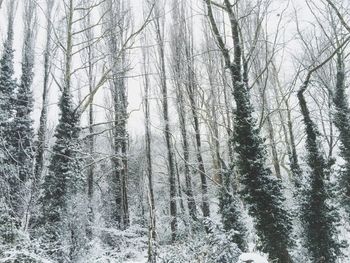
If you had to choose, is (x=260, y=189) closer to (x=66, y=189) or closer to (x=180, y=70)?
(x=66, y=189)

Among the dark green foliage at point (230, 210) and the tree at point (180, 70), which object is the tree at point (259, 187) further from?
the tree at point (180, 70)

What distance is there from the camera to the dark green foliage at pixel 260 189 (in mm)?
7871

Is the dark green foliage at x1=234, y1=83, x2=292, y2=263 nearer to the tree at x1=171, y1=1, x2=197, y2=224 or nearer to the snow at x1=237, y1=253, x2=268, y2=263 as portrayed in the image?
the snow at x1=237, y1=253, x2=268, y2=263

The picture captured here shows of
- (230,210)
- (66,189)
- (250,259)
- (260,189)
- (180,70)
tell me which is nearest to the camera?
(250,259)

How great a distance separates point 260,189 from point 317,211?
2.03 m

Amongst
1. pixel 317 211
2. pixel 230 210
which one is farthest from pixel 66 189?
pixel 317 211

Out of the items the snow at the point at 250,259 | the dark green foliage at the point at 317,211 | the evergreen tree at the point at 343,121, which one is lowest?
the snow at the point at 250,259

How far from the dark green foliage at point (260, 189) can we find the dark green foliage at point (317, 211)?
127 centimetres

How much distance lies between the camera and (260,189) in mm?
8055

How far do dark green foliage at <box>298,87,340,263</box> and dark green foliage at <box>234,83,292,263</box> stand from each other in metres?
1.27

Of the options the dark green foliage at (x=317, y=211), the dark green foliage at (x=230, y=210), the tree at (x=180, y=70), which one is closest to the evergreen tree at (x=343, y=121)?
the dark green foliage at (x=317, y=211)

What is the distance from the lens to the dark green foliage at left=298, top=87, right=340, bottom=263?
8703 mm

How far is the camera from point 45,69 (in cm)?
2136

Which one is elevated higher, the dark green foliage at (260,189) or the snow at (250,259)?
the dark green foliage at (260,189)
